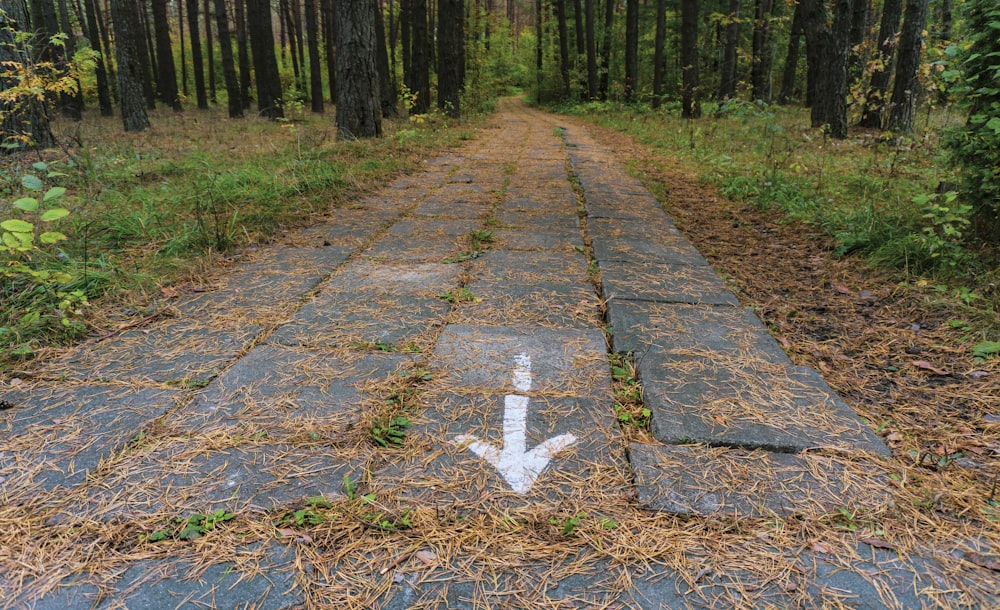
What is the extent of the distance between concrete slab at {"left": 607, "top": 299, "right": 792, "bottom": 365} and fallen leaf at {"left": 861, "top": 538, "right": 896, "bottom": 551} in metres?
1.09

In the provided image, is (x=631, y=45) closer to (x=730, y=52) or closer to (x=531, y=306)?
(x=730, y=52)

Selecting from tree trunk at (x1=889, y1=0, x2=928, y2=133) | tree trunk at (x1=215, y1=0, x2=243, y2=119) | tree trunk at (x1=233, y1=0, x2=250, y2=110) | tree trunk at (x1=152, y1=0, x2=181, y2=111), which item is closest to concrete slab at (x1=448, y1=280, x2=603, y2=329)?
tree trunk at (x1=889, y1=0, x2=928, y2=133)

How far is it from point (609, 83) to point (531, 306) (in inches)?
1043

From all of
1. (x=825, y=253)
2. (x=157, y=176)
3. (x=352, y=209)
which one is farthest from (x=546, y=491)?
(x=157, y=176)

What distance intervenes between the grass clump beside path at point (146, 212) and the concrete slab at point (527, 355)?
186 cm

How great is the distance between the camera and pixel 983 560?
55.2 inches

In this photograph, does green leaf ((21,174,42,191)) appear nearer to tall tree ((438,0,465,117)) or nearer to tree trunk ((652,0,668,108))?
tall tree ((438,0,465,117))

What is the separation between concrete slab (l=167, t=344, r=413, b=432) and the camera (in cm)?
195

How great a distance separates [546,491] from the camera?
64.6 inches

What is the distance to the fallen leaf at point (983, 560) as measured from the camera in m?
1.38

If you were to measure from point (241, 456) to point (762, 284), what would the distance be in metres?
3.28

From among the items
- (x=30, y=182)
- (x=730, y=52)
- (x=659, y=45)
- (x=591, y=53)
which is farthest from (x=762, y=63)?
(x=30, y=182)

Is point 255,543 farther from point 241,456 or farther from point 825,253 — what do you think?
point 825,253

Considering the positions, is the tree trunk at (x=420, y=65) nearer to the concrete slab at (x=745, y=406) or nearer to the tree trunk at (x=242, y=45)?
the tree trunk at (x=242, y=45)
